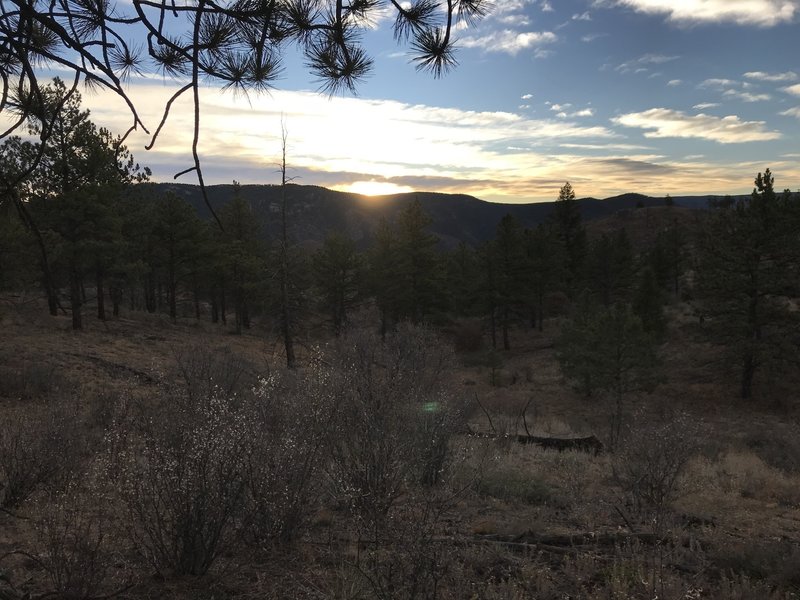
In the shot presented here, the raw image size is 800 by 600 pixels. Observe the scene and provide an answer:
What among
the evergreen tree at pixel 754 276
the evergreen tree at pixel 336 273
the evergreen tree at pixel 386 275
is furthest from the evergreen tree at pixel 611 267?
the evergreen tree at pixel 336 273

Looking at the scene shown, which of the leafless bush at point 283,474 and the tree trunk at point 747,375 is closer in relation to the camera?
the leafless bush at point 283,474

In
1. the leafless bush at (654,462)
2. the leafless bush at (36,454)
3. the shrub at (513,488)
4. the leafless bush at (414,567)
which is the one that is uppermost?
the leafless bush at (414,567)

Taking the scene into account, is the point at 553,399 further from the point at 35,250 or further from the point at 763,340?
the point at 35,250

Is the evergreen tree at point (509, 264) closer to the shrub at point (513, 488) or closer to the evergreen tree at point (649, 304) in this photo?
the evergreen tree at point (649, 304)

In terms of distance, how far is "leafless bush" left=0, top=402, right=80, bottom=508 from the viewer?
4.93 m

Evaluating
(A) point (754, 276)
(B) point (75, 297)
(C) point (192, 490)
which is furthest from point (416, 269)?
(C) point (192, 490)

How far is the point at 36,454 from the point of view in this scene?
512 cm

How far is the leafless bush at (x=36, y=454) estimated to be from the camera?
4930 millimetres

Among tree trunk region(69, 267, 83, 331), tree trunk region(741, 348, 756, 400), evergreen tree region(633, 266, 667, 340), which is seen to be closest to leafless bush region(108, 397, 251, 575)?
tree trunk region(69, 267, 83, 331)

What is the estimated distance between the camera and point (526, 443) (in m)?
10.9

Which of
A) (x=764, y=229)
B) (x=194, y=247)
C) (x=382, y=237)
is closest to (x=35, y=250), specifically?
(x=194, y=247)

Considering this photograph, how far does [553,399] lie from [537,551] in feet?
70.0

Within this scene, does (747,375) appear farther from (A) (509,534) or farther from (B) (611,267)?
(A) (509,534)

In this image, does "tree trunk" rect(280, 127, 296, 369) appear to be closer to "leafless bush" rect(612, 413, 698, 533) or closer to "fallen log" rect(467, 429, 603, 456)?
"fallen log" rect(467, 429, 603, 456)
